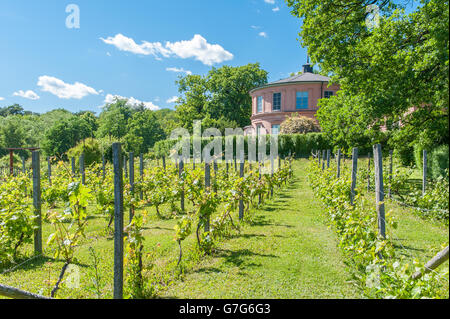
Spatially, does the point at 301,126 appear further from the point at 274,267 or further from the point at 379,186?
the point at 379,186

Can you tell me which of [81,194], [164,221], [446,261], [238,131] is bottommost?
[164,221]

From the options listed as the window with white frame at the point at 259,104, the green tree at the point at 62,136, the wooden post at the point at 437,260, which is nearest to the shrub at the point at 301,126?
the window with white frame at the point at 259,104

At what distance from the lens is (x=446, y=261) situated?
2109 millimetres

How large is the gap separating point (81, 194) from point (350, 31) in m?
11.9

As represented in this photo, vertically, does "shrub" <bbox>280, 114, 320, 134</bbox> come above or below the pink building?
below

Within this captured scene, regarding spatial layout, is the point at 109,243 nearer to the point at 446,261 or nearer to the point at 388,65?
the point at 446,261

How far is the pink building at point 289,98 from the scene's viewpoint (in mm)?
30641

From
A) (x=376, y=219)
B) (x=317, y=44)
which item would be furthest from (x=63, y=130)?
(x=376, y=219)

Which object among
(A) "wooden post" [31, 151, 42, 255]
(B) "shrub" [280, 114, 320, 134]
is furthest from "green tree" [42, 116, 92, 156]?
(A) "wooden post" [31, 151, 42, 255]

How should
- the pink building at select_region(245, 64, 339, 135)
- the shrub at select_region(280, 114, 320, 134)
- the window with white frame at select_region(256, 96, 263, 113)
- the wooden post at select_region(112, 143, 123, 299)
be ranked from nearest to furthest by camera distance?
the wooden post at select_region(112, 143, 123, 299)
the shrub at select_region(280, 114, 320, 134)
the pink building at select_region(245, 64, 339, 135)
the window with white frame at select_region(256, 96, 263, 113)

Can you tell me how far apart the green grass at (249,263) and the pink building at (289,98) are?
24425 mm

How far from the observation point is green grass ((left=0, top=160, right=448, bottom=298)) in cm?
380

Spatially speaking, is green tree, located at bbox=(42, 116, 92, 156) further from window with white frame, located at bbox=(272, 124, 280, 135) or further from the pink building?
window with white frame, located at bbox=(272, 124, 280, 135)
